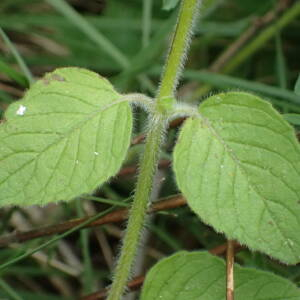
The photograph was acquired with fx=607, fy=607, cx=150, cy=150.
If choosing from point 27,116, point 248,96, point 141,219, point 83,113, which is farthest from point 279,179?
point 27,116

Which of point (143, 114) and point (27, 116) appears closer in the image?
point (27, 116)

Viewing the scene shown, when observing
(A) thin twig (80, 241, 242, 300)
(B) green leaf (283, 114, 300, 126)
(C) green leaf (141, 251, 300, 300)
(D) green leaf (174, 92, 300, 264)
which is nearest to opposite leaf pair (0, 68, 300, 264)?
(D) green leaf (174, 92, 300, 264)

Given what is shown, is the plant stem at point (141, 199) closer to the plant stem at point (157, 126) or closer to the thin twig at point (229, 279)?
the plant stem at point (157, 126)

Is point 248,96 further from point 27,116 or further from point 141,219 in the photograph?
point 27,116

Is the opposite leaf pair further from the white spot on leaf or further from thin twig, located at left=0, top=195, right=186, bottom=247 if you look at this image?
thin twig, located at left=0, top=195, right=186, bottom=247

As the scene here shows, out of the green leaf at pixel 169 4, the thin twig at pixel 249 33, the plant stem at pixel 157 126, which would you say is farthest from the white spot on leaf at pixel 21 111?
the thin twig at pixel 249 33
